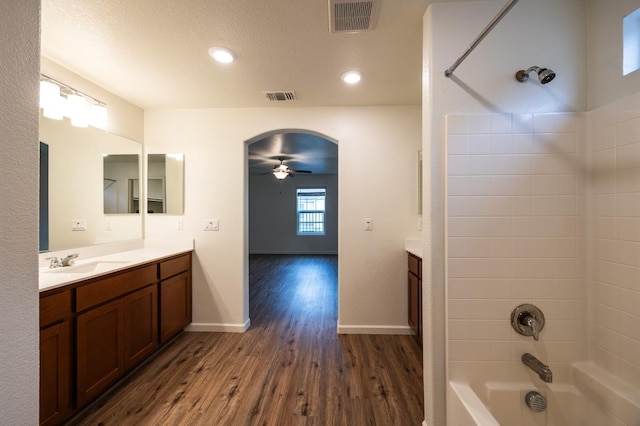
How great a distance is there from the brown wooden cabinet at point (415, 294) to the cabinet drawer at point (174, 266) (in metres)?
2.28

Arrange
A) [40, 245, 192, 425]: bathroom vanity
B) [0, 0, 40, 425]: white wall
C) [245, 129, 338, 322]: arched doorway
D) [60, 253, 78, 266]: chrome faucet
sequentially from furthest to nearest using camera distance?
[245, 129, 338, 322]: arched doorway < [60, 253, 78, 266]: chrome faucet < [40, 245, 192, 425]: bathroom vanity < [0, 0, 40, 425]: white wall

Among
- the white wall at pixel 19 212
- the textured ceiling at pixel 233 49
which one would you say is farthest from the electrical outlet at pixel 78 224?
the white wall at pixel 19 212

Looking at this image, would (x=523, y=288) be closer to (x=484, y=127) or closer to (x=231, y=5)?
(x=484, y=127)

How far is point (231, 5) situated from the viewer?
1.42 metres

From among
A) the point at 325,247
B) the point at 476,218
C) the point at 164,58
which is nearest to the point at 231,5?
the point at 164,58

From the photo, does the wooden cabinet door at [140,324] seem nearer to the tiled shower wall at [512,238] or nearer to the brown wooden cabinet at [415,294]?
the tiled shower wall at [512,238]

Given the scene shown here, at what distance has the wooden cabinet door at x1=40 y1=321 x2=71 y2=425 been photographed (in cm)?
134

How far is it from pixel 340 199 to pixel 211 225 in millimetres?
1416

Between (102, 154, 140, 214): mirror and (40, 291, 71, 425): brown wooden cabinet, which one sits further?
(102, 154, 140, 214): mirror

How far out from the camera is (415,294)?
2.42m

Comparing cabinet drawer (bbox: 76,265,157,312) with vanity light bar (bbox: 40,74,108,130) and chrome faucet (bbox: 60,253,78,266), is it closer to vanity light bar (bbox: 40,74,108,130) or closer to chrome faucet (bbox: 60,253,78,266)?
chrome faucet (bbox: 60,253,78,266)

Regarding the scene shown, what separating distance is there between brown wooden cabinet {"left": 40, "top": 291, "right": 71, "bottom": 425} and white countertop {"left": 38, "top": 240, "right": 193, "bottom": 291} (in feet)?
0.32

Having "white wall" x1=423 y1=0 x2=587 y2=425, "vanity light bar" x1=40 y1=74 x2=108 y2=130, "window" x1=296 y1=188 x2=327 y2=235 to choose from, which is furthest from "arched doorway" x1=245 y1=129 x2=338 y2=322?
"white wall" x1=423 y1=0 x2=587 y2=425

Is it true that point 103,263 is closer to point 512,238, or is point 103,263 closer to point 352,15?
point 352,15
